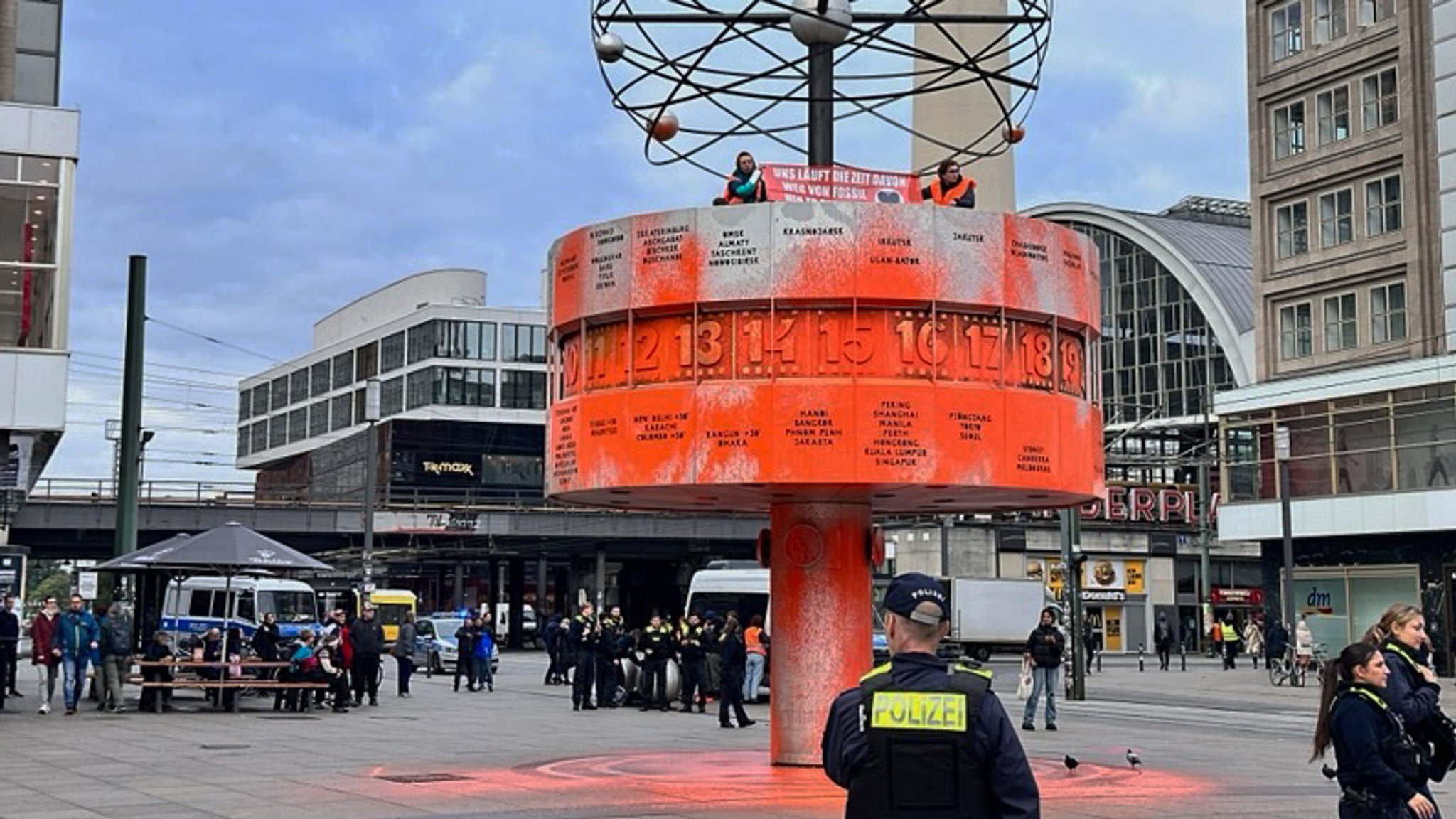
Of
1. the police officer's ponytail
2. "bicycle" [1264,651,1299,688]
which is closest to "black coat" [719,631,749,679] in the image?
the police officer's ponytail

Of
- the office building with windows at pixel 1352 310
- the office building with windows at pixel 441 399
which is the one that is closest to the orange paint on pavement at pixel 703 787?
the office building with windows at pixel 1352 310

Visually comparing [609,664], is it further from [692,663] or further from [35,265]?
[35,265]

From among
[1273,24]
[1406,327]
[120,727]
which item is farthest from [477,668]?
[1273,24]

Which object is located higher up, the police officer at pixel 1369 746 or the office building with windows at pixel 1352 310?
the office building with windows at pixel 1352 310

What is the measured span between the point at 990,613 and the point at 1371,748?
160 feet

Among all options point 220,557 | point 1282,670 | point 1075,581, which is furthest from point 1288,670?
point 220,557

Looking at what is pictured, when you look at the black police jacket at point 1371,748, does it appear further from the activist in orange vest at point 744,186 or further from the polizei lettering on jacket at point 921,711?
the activist in orange vest at point 744,186

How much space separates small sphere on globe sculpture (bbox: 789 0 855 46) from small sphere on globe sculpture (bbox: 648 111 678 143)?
183cm

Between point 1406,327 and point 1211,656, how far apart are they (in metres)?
24.3

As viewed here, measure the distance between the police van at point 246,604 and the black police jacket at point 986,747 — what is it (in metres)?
42.6

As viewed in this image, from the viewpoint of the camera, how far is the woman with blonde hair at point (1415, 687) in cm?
909

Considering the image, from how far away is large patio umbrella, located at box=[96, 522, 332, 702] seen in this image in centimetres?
2889

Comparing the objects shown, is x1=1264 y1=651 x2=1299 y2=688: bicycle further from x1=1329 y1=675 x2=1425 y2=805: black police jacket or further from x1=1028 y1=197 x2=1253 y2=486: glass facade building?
x1=1028 y1=197 x2=1253 y2=486: glass facade building

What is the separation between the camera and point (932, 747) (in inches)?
223
